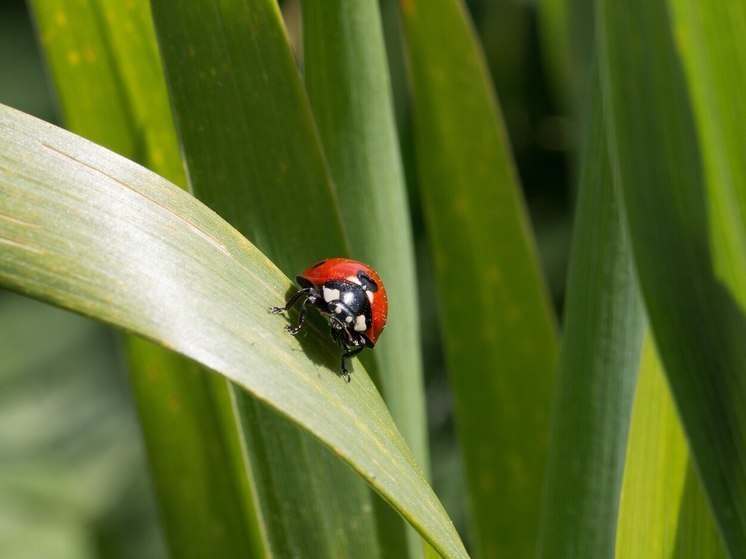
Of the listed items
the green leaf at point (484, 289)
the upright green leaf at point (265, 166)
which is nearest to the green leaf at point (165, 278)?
the upright green leaf at point (265, 166)

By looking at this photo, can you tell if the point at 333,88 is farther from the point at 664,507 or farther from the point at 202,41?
the point at 664,507

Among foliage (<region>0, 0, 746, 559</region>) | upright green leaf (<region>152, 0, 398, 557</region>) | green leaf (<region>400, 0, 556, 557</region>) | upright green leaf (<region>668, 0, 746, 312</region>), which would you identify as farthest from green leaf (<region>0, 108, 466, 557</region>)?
green leaf (<region>400, 0, 556, 557</region>)

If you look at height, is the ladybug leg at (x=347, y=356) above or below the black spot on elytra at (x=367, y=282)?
below

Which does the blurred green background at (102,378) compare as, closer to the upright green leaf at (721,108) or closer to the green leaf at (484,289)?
the green leaf at (484,289)

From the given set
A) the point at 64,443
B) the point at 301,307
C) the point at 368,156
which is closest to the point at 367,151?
the point at 368,156

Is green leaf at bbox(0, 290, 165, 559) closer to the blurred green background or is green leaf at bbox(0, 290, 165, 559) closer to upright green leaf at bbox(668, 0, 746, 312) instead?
the blurred green background

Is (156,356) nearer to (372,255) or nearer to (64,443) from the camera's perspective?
(372,255)
